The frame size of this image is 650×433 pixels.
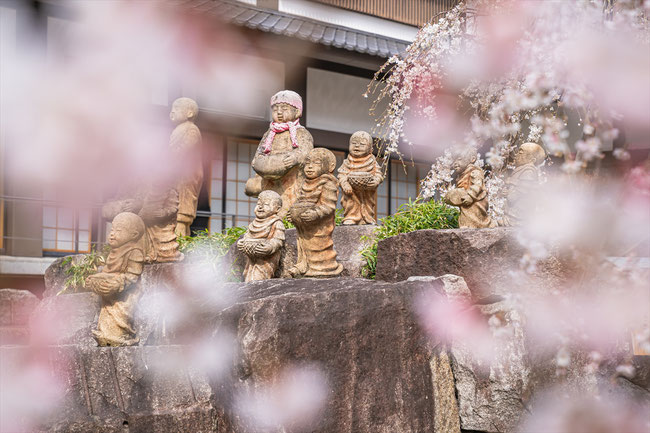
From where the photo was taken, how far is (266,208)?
5199 millimetres

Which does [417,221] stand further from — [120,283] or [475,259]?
[120,283]

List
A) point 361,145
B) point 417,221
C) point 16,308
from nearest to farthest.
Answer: point 417,221 < point 361,145 < point 16,308

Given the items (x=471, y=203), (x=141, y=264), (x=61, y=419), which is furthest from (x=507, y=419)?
(x=141, y=264)

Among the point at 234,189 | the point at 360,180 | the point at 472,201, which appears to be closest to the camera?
the point at 472,201

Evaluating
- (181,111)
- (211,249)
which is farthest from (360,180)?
(181,111)

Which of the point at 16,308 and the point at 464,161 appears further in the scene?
the point at 16,308

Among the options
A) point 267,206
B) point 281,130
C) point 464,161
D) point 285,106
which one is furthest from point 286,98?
point 464,161

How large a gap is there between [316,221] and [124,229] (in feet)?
5.33

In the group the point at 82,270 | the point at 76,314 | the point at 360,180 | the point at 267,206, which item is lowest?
the point at 76,314

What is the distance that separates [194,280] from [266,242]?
0.93 meters

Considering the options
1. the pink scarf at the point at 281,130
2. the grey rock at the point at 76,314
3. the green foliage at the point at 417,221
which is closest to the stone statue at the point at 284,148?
the pink scarf at the point at 281,130

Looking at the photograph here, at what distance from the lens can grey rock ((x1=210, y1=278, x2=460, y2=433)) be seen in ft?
11.9

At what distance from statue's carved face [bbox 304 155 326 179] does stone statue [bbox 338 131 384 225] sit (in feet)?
3.48

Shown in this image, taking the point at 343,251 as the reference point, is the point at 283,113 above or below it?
above
